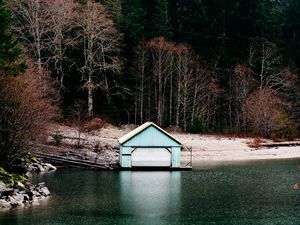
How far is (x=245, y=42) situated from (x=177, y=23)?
11.3 meters

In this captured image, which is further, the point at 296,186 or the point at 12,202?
the point at 296,186

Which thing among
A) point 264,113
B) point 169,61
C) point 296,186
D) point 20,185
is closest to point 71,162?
point 20,185

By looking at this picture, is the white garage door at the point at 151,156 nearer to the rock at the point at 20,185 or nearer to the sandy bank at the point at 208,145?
the sandy bank at the point at 208,145

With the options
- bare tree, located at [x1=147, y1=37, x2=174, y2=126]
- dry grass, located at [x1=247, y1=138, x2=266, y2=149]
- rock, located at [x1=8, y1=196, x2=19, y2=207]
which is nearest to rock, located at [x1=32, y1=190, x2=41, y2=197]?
rock, located at [x1=8, y1=196, x2=19, y2=207]

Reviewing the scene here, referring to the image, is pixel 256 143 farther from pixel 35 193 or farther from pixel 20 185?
pixel 35 193

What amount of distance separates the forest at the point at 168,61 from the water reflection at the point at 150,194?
735 inches

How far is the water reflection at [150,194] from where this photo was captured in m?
30.5

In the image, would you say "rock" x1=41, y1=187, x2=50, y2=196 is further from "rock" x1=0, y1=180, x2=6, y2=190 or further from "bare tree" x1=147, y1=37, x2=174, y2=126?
"bare tree" x1=147, y1=37, x2=174, y2=126

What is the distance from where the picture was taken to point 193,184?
41250 mm

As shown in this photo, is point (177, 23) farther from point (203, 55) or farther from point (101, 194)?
point (101, 194)

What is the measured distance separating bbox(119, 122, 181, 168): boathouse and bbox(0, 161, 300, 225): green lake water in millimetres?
2307

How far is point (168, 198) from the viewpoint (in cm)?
3506

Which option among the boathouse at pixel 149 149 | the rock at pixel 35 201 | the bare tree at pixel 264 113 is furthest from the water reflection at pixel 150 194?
the bare tree at pixel 264 113

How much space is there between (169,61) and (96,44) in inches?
400
